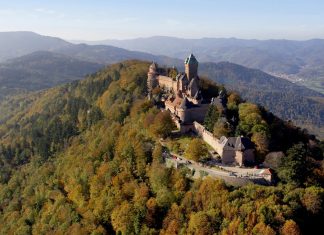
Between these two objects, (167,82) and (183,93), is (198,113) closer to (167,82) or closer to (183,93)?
(183,93)

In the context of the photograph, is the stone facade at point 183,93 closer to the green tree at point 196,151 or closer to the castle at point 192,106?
the castle at point 192,106

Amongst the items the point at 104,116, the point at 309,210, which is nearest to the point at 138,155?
the point at 309,210

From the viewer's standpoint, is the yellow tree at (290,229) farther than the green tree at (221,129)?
No

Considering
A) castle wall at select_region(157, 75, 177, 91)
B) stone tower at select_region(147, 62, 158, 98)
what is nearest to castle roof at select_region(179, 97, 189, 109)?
castle wall at select_region(157, 75, 177, 91)

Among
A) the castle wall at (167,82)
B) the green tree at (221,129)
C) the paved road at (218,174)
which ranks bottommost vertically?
the paved road at (218,174)

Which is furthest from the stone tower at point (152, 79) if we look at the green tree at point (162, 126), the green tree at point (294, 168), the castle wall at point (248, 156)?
the green tree at point (294, 168)

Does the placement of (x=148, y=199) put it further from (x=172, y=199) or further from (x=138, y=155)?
(x=138, y=155)

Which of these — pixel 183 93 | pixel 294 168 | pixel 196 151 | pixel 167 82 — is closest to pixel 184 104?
pixel 183 93

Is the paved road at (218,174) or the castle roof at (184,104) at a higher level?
the castle roof at (184,104)

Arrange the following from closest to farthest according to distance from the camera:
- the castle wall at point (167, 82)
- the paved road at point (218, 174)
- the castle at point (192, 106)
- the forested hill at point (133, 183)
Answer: the forested hill at point (133, 183), the paved road at point (218, 174), the castle at point (192, 106), the castle wall at point (167, 82)
